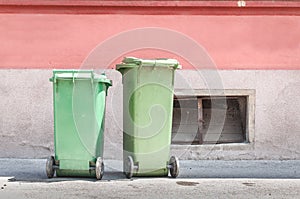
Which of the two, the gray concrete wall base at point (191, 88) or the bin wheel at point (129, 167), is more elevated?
the gray concrete wall base at point (191, 88)

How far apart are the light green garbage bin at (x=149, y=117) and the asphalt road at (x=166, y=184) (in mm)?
167

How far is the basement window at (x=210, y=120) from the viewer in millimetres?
8008

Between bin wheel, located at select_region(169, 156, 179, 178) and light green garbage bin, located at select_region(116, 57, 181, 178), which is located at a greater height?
light green garbage bin, located at select_region(116, 57, 181, 178)

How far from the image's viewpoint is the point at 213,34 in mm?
7828

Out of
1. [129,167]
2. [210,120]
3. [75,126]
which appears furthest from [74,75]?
[210,120]

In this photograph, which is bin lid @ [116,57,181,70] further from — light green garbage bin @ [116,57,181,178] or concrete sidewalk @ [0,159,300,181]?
concrete sidewalk @ [0,159,300,181]

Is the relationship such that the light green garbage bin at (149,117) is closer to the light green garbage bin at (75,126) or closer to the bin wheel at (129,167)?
the bin wheel at (129,167)

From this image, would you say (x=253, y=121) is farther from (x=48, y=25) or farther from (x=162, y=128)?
(x=48, y=25)

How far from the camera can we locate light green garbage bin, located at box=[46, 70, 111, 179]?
19.2 ft

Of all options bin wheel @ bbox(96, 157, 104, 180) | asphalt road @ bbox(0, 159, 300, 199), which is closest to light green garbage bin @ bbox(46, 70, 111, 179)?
bin wheel @ bbox(96, 157, 104, 180)

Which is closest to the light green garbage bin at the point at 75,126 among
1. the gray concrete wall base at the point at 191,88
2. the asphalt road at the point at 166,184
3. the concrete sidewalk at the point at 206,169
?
the asphalt road at the point at 166,184

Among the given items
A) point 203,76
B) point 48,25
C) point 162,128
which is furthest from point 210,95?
point 48,25

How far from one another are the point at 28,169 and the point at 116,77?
1862mm

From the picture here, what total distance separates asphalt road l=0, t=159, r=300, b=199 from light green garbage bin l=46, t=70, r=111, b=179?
5.8 inches
